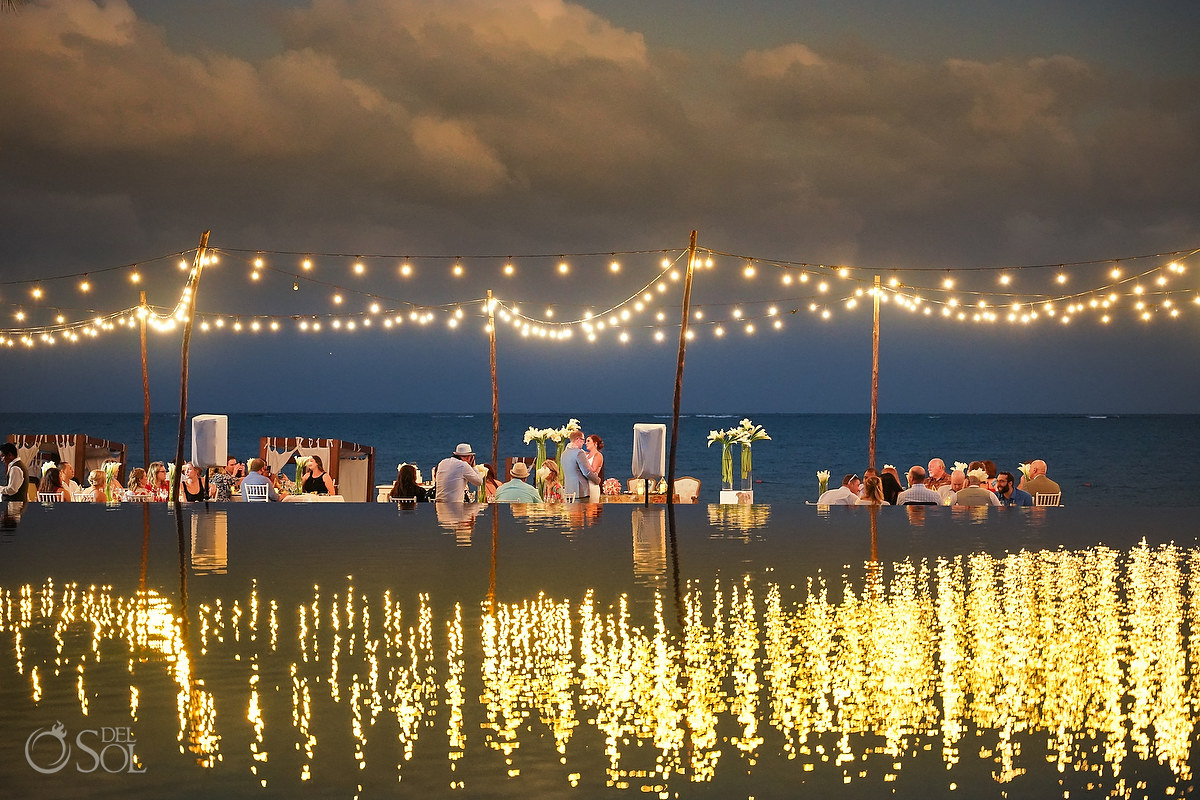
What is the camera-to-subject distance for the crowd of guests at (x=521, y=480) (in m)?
13.2

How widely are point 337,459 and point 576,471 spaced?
6937 mm

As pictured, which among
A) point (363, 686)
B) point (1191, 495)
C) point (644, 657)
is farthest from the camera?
point (1191, 495)

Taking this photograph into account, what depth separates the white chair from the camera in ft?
45.5

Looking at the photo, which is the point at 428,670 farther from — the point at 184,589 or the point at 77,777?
the point at 184,589

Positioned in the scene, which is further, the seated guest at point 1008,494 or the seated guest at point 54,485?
the seated guest at point 54,485

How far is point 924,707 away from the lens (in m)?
4.82

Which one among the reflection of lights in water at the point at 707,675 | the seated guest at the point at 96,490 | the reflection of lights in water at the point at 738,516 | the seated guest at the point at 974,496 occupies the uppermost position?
the seated guest at the point at 96,490

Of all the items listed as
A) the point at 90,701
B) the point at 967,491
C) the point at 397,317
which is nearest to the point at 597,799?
the point at 90,701

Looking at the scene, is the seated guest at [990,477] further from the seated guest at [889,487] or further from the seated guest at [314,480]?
the seated guest at [314,480]

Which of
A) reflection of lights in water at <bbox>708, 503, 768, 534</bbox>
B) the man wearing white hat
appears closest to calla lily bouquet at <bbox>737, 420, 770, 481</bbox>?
reflection of lights in water at <bbox>708, 503, 768, 534</bbox>

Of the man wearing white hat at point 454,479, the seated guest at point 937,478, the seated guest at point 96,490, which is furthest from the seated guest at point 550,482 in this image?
the seated guest at point 96,490

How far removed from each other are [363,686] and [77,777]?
4.49ft

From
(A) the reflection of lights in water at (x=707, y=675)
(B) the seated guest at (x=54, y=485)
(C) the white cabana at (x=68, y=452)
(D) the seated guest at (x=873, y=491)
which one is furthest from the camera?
(C) the white cabana at (x=68, y=452)

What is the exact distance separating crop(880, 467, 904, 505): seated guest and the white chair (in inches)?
283
